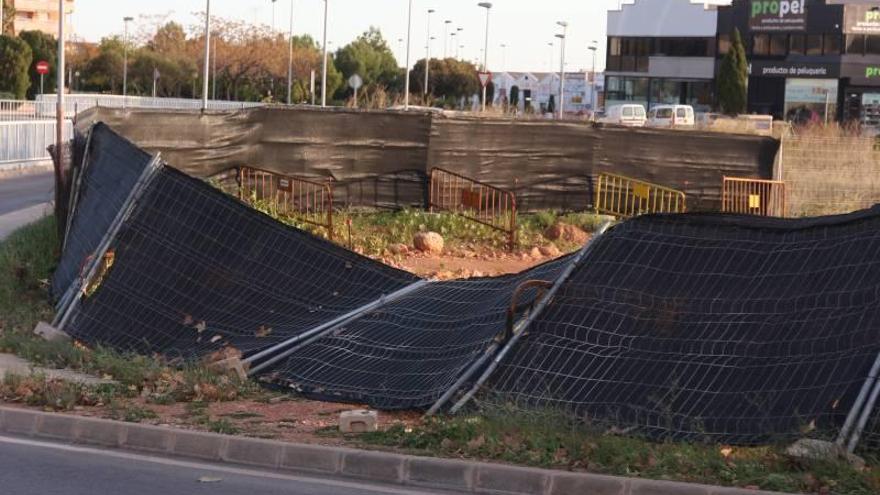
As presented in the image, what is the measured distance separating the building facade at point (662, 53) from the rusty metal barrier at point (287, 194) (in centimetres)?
6653

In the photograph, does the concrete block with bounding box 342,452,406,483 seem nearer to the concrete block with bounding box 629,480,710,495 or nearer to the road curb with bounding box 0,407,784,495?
the road curb with bounding box 0,407,784,495

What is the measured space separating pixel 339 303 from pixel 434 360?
7.33 ft

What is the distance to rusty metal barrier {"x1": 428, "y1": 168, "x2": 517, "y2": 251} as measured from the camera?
931 inches

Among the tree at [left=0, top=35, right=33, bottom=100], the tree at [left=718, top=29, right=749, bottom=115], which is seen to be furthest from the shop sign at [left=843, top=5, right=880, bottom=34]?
the tree at [left=0, top=35, right=33, bottom=100]

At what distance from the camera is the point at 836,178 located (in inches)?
1211

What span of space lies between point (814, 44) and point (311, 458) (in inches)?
3098

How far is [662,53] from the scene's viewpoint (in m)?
90.4

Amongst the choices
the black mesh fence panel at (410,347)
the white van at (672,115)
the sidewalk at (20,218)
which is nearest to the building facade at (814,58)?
the white van at (672,115)

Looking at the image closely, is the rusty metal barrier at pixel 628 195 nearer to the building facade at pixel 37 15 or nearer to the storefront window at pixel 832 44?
the storefront window at pixel 832 44

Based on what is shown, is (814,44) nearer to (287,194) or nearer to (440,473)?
(287,194)

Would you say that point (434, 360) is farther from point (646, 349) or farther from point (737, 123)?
point (737, 123)

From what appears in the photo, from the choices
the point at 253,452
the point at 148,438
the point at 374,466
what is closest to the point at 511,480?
the point at 374,466

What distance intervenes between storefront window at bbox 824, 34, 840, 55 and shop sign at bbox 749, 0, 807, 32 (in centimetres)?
159

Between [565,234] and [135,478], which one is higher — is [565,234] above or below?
above
